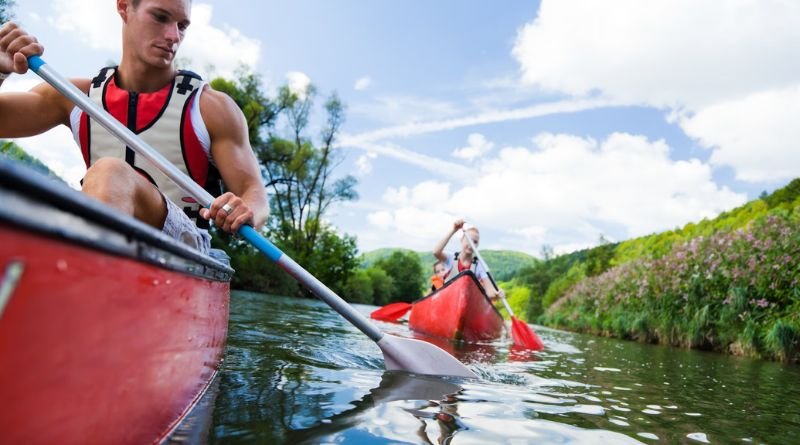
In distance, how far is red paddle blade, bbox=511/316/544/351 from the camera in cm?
623

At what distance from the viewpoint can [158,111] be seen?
2256 millimetres

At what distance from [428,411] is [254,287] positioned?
19189 millimetres

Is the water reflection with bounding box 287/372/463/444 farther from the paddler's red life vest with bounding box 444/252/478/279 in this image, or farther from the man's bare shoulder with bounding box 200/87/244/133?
the paddler's red life vest with bounding box 444/252/478/279

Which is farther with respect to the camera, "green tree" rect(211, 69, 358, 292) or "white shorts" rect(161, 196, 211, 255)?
"green tree" rect(211, 69, 358, 292)

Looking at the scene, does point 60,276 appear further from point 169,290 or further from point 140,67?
point 140,67

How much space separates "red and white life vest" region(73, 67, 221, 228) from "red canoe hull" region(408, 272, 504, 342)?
441 centimetres

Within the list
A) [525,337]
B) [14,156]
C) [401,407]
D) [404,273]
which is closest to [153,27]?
[401,407]

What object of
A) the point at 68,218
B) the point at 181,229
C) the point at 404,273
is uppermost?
the point at 404,273

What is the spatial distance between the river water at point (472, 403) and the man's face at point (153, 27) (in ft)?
4.69

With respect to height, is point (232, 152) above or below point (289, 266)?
above

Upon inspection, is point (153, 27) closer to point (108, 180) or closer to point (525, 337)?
point (108, 180)

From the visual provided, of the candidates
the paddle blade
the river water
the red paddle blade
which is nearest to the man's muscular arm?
the river water

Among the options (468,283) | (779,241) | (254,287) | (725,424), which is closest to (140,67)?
(725,424)

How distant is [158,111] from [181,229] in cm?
58
